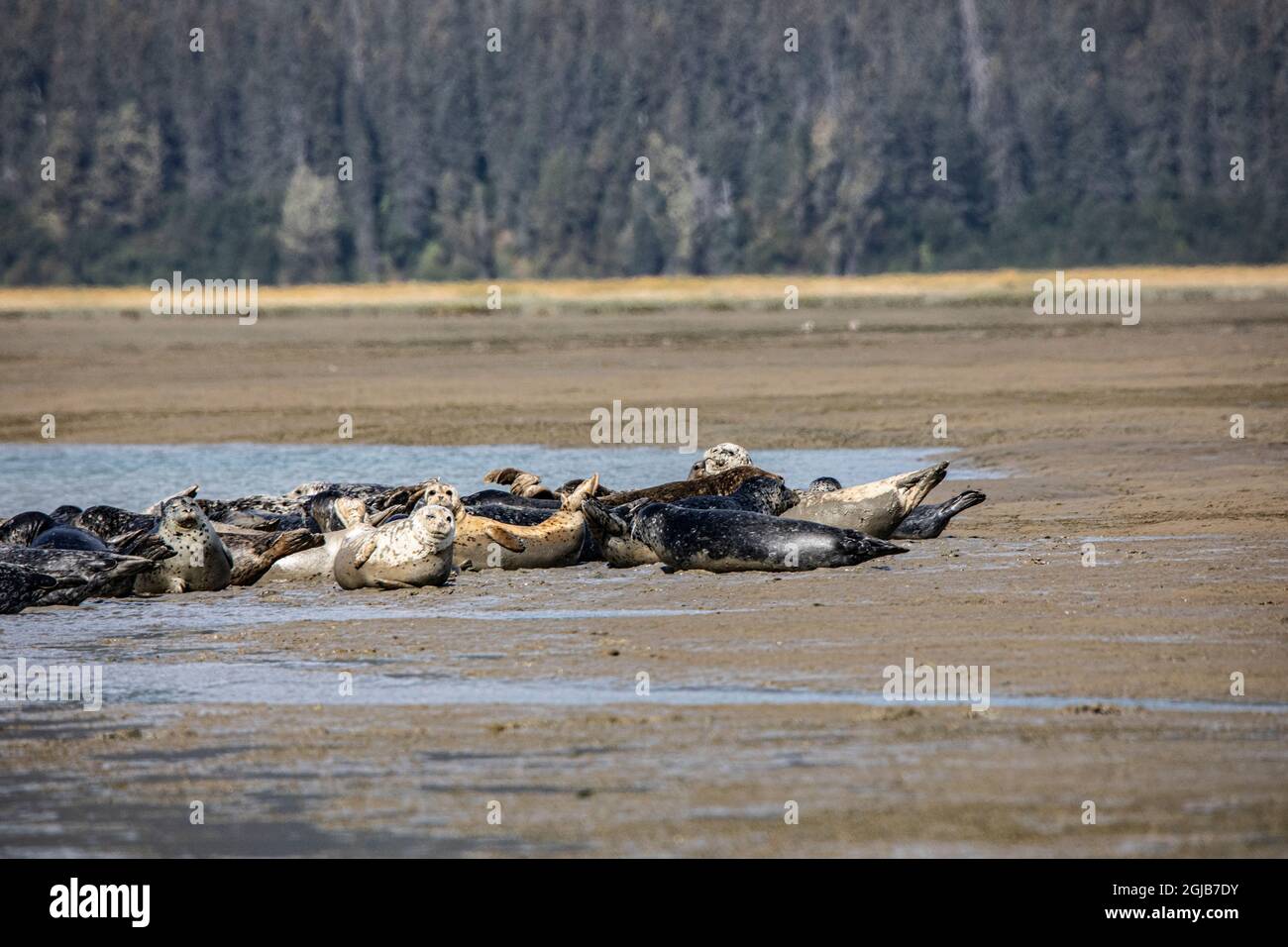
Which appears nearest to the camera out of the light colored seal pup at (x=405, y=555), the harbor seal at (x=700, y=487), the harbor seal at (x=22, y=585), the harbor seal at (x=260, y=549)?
the harbor seal at (x=22, y=585)

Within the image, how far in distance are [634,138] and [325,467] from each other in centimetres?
5469

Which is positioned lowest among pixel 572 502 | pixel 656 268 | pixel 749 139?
pixel 572 502

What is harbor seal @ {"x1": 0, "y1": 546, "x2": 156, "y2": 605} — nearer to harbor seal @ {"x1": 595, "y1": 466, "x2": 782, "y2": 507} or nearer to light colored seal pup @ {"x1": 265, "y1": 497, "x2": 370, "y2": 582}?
light colored seal pup @ {"x1": 265, "y1": 497, "x2": 370, "y2": 582}

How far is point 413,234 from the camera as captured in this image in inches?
2753

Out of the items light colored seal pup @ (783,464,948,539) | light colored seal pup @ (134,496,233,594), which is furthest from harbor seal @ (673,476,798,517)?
light colored seal pup @ (134,496,233,594)

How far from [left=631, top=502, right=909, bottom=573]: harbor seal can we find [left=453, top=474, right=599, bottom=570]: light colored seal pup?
526mm

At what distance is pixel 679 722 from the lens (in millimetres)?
6289

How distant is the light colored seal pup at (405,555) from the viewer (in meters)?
9.49

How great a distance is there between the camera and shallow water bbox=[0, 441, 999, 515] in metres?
14.2

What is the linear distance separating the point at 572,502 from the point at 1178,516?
3.84 meters

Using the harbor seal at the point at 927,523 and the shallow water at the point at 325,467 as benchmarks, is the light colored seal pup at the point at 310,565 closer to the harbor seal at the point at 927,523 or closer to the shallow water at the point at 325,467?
the harbor seal at the point at 927,523

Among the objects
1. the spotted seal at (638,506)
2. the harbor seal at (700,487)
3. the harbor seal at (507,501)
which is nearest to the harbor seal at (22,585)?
the harbor seal at (507,501)
